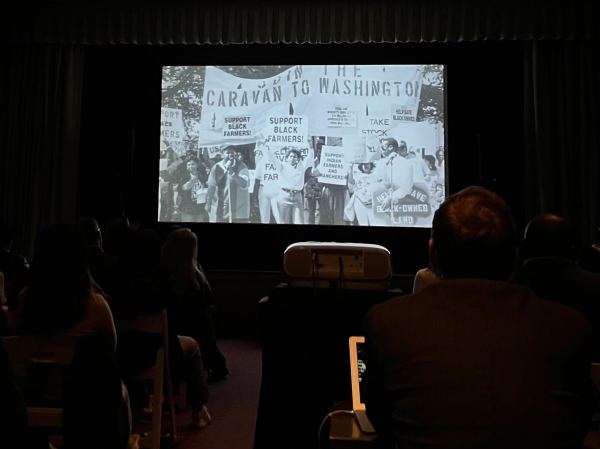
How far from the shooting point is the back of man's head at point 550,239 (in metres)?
2.12

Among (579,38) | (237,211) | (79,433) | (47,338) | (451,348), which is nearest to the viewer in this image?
(451,348)

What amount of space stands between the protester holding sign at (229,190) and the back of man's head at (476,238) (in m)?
4.17

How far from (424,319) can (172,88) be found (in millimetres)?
4899

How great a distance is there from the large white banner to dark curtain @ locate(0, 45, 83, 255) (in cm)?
140

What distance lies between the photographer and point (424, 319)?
98 centimetres

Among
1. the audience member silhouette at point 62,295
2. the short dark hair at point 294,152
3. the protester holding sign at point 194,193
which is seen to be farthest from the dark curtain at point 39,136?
the audience member silhouette at point 62,295

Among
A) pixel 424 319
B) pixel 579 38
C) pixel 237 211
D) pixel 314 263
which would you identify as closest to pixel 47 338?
pixel 314 263

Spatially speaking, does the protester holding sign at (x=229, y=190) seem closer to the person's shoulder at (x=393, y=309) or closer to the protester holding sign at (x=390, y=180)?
the protester holding sign at (x=390, y=180)

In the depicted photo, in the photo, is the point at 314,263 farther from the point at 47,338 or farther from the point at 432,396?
the point at 47,338

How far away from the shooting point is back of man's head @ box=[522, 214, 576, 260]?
212 centimetres

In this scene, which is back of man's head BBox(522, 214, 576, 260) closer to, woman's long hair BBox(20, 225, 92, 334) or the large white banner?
woman's long hair BBox(20, 225, 92, 334)

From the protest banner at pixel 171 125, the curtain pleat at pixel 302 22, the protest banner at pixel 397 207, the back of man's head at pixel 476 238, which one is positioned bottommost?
the back of man's head at pixel 476 238

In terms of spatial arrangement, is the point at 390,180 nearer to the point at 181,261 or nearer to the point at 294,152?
the point at 294,152

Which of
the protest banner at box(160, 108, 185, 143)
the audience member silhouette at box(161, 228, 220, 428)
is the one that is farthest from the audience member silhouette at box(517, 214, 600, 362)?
the protest banner at box(160, 108, 185, 143)
